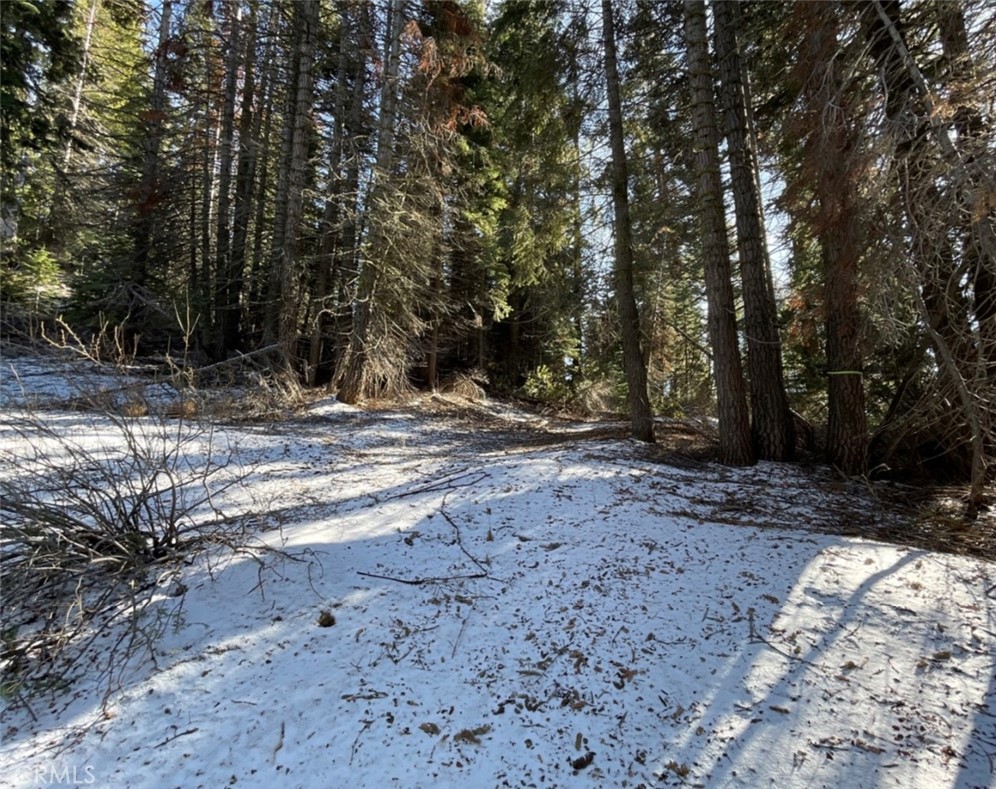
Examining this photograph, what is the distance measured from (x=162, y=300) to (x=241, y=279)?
8.07ft

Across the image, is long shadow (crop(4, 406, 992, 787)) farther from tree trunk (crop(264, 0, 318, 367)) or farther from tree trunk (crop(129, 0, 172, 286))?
tree trunk (crop(129, 0, 172, 286))

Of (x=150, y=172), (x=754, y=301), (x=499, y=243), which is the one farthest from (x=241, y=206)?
(x=754, y=301)

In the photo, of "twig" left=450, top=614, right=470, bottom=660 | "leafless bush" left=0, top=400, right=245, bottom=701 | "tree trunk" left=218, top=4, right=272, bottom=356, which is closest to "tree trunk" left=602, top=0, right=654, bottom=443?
"twig" left=450, top=614, right=470, bottom=660

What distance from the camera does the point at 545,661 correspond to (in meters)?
2.64

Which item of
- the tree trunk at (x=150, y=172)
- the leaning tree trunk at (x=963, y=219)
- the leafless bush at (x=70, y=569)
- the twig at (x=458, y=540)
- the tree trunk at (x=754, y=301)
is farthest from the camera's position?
the tree trunk at (x=150, y=172)

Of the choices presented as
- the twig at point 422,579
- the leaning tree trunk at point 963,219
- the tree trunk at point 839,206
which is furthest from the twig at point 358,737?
the tree trunk at point 839,206

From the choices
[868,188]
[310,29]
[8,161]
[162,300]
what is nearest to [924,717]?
[868,188]

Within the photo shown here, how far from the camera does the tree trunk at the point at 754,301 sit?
21.0 feet

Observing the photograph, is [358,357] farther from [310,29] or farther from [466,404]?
[310,29]

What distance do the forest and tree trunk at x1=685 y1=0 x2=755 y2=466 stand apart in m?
0.03

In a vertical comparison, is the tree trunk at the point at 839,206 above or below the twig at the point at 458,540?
above

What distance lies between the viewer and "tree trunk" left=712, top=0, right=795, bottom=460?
6.39 m

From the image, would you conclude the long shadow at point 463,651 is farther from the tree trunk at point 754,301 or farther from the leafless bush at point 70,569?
the tree trunk at point 754,301

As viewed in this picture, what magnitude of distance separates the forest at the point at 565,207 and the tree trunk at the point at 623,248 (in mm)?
51
